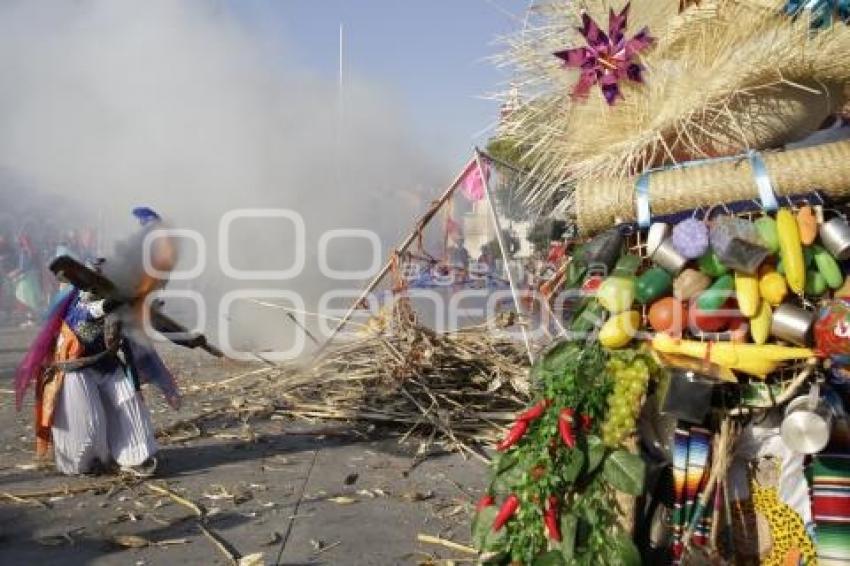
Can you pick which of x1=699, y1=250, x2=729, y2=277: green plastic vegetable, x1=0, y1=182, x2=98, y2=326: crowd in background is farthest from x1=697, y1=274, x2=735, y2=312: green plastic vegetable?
x1=0, y1=182, x2=98, y2=326: crowd in background

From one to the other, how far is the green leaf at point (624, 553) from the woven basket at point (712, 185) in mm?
1185

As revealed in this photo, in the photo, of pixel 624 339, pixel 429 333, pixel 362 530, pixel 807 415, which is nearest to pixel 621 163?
pixel 624 339

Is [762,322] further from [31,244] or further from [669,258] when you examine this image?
[31,244]

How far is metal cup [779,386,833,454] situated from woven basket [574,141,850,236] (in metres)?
0.71

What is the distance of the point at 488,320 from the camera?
831 cm

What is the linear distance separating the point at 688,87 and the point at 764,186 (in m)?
0.46

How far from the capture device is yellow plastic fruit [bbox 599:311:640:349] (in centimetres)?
287

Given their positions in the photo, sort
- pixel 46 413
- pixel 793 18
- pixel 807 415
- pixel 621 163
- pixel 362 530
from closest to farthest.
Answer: pixel 807 415, pixel 793 18, pixel 621 163, pixel 362 530, pixel 46 413

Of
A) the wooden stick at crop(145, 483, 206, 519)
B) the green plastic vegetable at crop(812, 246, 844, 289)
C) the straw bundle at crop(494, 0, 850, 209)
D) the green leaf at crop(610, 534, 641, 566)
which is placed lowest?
the wooden stick at crop(145, 483, 206, 519)

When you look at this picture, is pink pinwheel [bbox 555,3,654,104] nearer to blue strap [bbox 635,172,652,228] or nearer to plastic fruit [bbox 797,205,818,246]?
blue strap [bbox 635,172,652,228]

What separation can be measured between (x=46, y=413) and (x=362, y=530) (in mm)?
2552

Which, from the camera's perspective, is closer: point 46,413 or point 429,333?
point 46,413

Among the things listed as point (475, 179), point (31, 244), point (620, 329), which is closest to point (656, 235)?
point (620, 329)

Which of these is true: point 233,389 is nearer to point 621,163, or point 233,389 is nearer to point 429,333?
point 429,333
